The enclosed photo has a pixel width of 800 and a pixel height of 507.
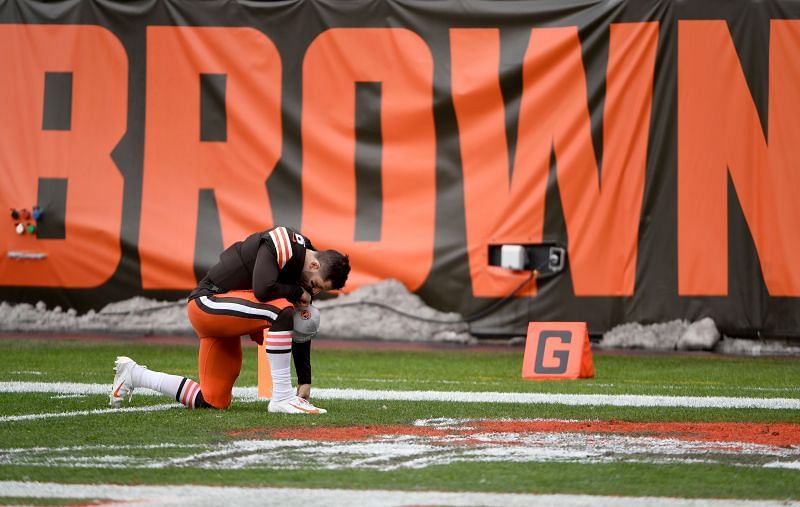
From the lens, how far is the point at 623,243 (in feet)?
41.2

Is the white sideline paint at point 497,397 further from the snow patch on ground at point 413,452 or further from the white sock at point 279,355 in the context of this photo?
the snow patch on ground at point 413,452

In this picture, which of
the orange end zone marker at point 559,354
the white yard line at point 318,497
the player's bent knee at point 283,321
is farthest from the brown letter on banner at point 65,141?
the white yard line at point 318,497

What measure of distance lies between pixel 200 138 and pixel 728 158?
523 centimetres

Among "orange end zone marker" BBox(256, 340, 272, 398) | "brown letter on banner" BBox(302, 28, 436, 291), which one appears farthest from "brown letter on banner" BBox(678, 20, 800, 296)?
"orange end zone marker" BBox(256, 340, 272, 398)

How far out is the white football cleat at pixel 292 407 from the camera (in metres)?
6.72

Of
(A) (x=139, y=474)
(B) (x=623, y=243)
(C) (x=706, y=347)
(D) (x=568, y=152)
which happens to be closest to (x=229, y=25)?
(D) (x=568, y=152)

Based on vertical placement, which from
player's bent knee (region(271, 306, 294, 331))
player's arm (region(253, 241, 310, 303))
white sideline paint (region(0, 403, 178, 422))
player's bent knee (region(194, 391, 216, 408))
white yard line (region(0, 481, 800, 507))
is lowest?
white sideline paint (region(0, 403, 178, 422))

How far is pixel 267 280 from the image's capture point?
6.55 meters

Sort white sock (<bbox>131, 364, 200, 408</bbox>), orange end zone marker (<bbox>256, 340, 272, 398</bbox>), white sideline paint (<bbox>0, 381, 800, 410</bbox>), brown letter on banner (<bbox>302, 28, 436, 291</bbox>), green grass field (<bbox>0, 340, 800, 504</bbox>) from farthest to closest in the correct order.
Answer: brown letter on banner (<bbox>302, 28, 436, 291</bbox>) < white sideline paint (<bbox>0, 381, 800, 410</bbox>) < orange end zone marker (<bbox>256, 340, 272, 398</bbox>) < white sock (<bbox>131, 364, 200, 408</bbox>) < green grass field (<bbox>0, 340, 800, 504</bbox>)

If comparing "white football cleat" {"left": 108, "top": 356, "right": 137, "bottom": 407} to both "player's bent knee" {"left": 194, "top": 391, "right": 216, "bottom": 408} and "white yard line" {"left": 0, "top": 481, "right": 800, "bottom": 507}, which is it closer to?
"player's bent knee" {"left": 194, "top": 391, "right": 216, "bottom": 408}

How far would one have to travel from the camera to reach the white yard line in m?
4.23

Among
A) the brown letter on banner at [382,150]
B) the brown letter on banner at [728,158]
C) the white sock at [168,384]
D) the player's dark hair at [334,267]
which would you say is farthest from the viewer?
the brown letter on banner at [382,150]

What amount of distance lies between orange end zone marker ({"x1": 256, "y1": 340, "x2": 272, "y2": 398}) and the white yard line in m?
2.98

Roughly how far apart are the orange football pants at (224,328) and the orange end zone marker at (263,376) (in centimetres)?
46
